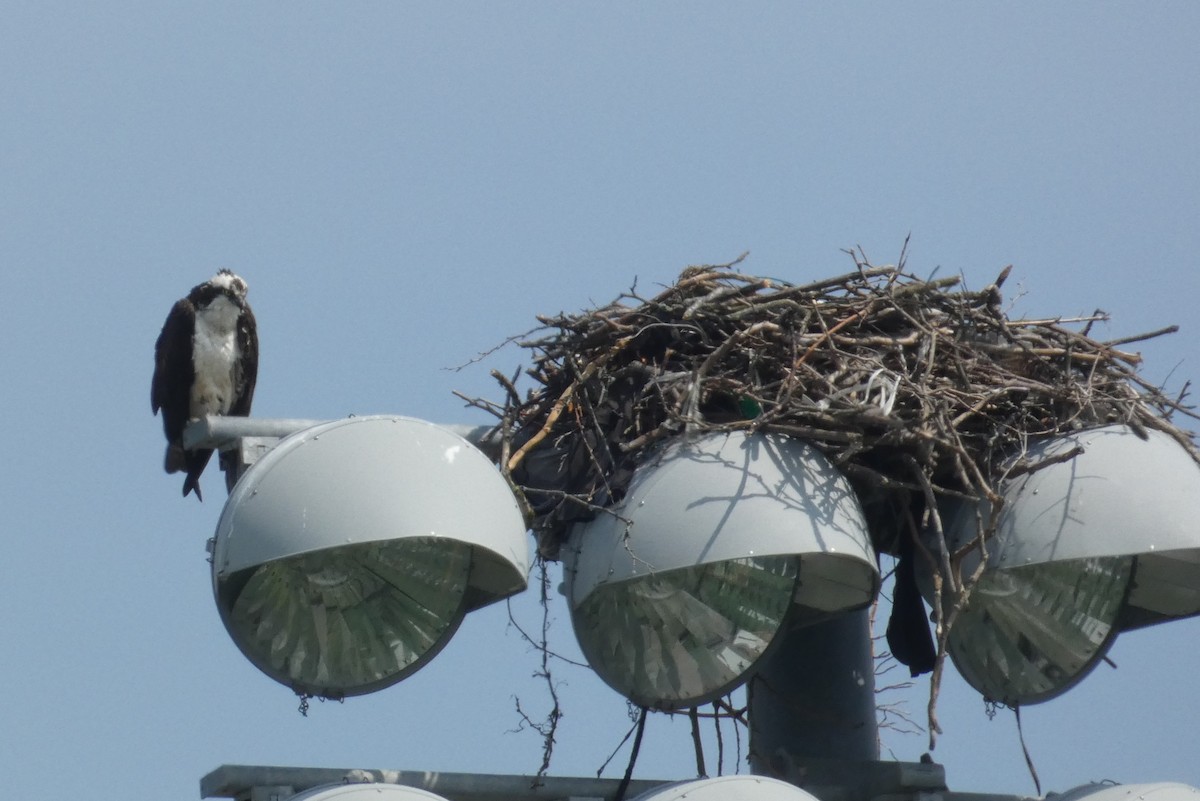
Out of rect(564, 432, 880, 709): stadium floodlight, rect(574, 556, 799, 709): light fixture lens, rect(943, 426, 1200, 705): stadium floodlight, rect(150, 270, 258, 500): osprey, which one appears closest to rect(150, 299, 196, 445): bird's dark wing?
rect(150, 270, 258, 500): osprey

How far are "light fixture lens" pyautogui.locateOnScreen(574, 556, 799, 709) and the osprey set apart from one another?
11.0ft

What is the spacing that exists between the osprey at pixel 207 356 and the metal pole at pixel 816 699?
310cm

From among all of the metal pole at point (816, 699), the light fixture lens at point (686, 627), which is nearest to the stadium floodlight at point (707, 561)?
the light fixture lens at point (686, 627)

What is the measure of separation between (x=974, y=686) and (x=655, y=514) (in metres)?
1.49

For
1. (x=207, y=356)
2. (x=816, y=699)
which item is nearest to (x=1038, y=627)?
(x=816, y=699)

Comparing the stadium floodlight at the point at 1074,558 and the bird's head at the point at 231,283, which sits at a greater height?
the bird's head at the point at 231,283

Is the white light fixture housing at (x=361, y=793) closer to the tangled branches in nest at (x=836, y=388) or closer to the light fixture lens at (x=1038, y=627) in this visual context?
the tangled branches in nest at (x=836, y=388)

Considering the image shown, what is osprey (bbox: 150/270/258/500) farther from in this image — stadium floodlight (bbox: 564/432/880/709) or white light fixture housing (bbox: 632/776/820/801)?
white light fixture housing (bbox: 632/776/820/801)

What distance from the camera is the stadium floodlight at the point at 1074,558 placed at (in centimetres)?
523

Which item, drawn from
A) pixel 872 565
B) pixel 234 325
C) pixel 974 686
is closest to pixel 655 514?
pixel 872 565

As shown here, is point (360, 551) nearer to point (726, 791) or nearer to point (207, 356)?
point (726, 791)

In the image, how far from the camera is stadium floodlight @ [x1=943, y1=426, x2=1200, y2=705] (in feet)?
17.2

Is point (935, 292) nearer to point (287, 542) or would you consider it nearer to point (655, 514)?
point (655, 514)

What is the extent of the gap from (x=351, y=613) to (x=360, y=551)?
0.57 feet
